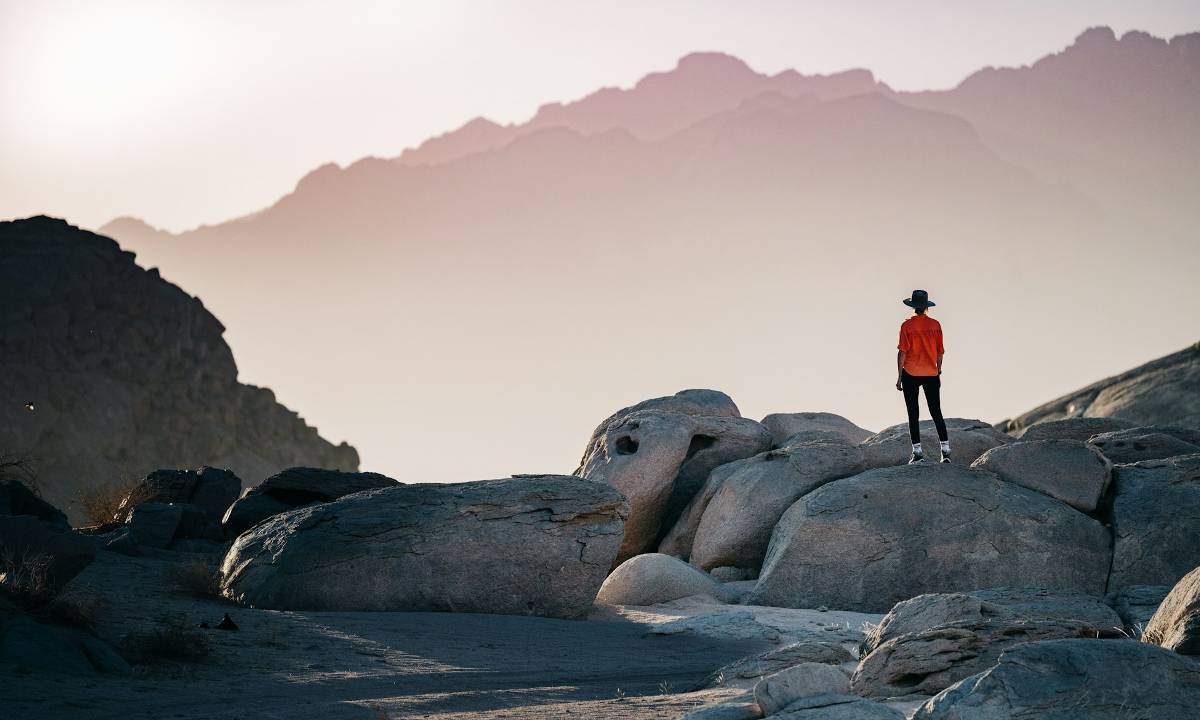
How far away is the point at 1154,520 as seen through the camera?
591 inches

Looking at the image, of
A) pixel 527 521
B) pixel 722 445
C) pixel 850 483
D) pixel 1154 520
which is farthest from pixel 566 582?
pixel 1154 520

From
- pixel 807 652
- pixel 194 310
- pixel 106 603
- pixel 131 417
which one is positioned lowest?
pixel 807 652

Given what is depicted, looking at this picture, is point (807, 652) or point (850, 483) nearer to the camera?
point (807, 652)

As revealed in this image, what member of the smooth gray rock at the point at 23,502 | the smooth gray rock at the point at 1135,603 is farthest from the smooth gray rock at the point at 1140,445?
the smooth gray rock at the point at 23,502

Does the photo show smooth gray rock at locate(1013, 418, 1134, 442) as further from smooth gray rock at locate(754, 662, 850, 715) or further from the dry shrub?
the dry shrub

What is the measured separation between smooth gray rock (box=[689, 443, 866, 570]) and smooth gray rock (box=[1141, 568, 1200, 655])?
8.63m

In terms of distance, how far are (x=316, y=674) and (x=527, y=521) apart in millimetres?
4699

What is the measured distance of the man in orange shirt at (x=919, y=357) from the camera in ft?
52.4

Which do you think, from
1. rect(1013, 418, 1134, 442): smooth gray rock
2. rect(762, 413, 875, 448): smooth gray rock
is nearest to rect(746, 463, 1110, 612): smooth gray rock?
rect(1013, 418, 1134, 442): smooth gray rock

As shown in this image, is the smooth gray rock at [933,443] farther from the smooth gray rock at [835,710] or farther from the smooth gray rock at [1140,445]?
the smooth gray rock at [835,710]

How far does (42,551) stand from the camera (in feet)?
36.1

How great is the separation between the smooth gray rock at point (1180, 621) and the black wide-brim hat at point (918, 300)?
25.2 feet

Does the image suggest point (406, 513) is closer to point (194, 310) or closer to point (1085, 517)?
point (1085, 517)

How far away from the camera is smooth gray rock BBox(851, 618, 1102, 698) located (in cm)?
814
